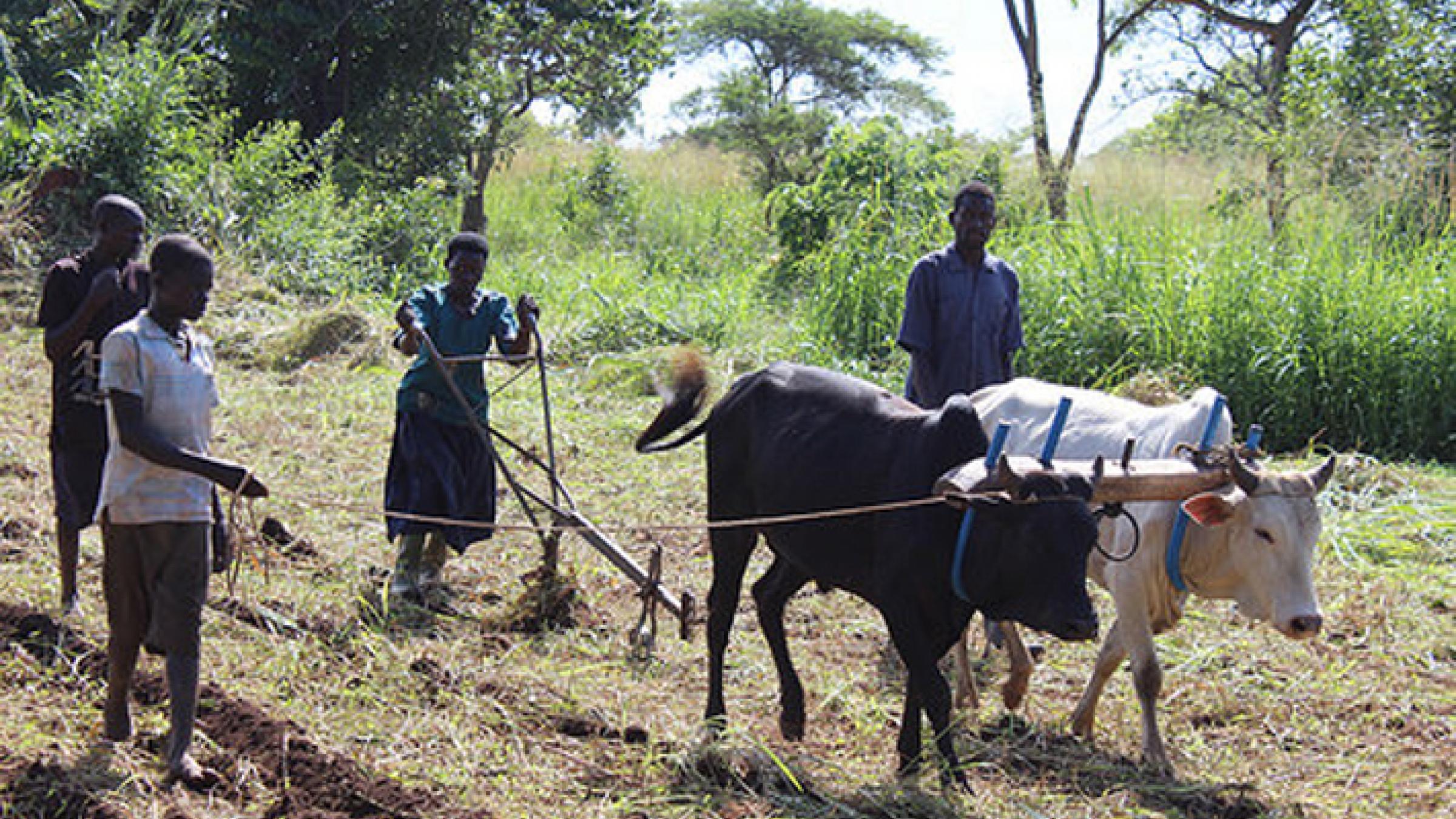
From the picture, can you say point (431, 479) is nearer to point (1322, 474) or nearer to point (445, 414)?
point (445, 414)

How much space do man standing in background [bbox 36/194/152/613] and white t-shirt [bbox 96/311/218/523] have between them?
3.39 ft

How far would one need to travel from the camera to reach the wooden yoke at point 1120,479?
398cm

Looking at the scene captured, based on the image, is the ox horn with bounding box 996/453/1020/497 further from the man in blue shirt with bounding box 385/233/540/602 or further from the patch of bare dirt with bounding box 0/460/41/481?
the patch of bare dirt with bounding box 0/460/41/481

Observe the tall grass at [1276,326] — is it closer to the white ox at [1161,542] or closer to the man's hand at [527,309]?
the white ox at [1161,542]

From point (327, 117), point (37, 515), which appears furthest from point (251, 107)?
point (37, 515)

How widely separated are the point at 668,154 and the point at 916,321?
791 inches

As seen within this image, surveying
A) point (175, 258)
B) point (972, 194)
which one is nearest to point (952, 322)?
point (972, 194)

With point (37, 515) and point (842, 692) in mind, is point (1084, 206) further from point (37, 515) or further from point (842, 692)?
point (37, 515)

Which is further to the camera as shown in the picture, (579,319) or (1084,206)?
(579,319)

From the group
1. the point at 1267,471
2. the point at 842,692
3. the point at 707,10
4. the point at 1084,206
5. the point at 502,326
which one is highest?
the point at 707,10

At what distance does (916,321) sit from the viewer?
6.08 meters

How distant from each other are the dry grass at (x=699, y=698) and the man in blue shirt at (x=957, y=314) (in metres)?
1.22

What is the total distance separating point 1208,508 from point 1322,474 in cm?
52

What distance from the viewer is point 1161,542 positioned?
4.85 m
